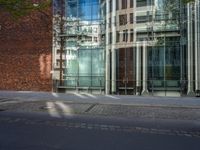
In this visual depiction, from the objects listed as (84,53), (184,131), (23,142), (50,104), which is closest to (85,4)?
(84,53)

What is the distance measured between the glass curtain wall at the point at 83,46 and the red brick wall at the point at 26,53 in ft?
5.12

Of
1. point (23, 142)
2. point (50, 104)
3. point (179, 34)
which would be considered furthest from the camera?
point (179, 34)

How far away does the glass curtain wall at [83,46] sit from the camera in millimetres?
28156

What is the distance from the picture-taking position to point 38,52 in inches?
1171

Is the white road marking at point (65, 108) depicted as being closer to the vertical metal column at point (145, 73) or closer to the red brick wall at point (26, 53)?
the vertical metal column at point (145, 73)

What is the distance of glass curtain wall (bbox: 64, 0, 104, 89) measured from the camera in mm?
28156

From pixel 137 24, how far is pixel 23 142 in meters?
18.9

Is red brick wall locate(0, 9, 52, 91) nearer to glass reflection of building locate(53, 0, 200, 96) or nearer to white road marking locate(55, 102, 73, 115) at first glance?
glass reflection of building locate(53, 0, 200, 96)

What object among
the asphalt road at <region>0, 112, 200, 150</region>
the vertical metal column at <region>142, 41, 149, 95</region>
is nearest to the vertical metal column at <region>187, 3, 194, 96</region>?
the vertical metal column at <region>142, 41, 149, 95</region>

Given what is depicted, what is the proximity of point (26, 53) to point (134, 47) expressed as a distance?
8586mm

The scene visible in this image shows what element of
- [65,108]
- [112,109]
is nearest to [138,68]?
[112,109]

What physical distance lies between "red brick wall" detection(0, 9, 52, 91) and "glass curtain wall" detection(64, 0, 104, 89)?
1.56 m

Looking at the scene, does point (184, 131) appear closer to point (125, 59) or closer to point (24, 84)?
point (125, 59)

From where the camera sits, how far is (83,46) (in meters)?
28.6
